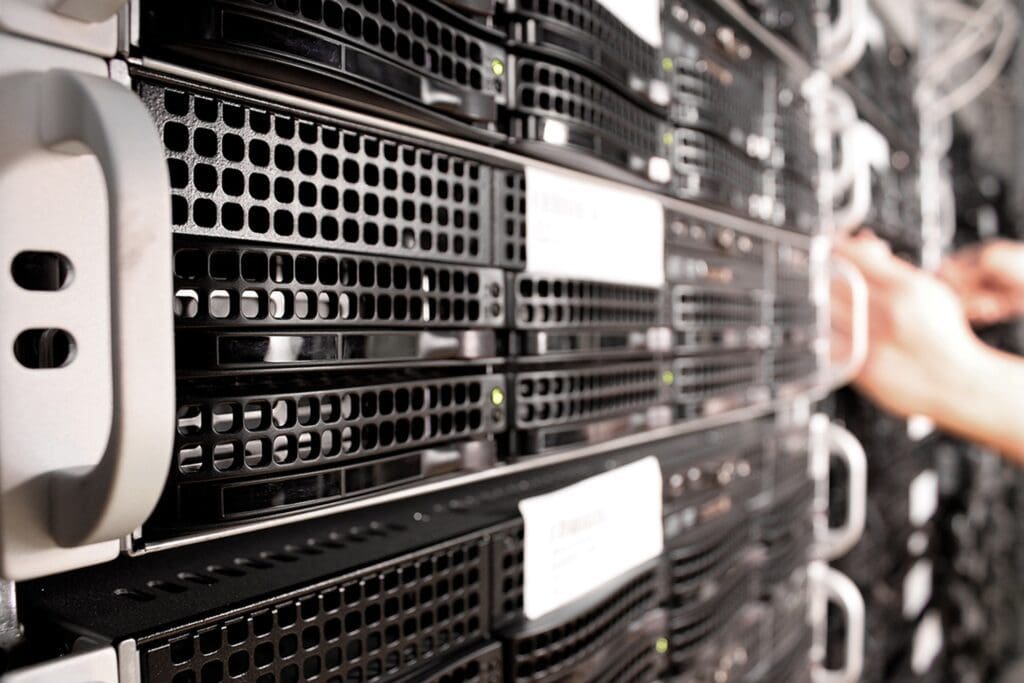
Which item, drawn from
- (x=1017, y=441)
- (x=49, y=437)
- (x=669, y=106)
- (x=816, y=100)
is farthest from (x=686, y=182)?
(x=1017, y=441)

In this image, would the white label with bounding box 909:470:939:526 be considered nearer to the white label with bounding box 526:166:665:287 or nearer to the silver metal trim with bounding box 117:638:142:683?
the white label with bounding box 526:166:665:287

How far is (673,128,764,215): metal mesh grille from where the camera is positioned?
30.1 inches

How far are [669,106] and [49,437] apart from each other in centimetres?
63

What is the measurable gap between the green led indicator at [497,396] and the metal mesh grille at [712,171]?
1.12 ft

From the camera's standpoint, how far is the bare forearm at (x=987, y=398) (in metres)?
1.35

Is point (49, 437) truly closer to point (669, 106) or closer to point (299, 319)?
point (299, 319)

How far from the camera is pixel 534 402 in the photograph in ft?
A: 1.86

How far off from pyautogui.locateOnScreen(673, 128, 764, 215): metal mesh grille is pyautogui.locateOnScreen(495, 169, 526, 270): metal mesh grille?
0.27 meters

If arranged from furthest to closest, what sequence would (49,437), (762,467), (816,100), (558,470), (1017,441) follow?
(1017,441)
(816,100)
(762,467)
(558,470)
(49,437)

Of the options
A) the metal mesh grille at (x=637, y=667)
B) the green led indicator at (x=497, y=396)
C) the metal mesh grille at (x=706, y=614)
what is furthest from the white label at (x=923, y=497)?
the green led indicator at (x=497, y=396)

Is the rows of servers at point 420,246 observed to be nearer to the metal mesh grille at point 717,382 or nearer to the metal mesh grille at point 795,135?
the metal mesh grille at point 717,382

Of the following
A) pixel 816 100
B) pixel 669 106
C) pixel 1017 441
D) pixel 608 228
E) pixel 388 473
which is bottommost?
pixel 1017 441

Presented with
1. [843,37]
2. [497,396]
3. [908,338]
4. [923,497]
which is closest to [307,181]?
[497,396]

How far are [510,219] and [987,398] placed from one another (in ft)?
3.95
